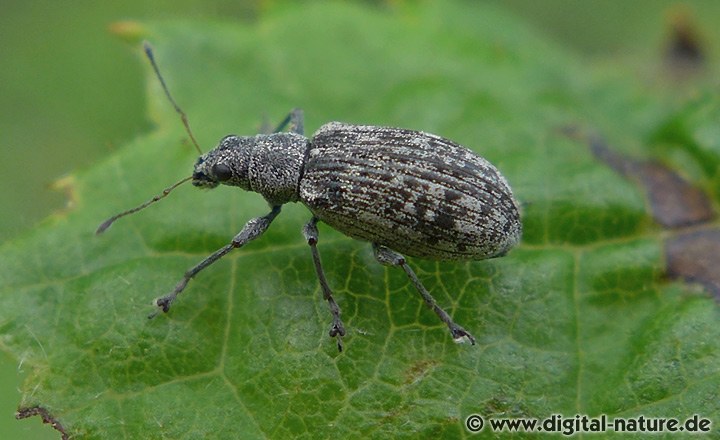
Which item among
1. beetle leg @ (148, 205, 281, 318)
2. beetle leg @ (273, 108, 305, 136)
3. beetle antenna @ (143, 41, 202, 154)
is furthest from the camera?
beetle leg @ (273, 108, 305, 136)

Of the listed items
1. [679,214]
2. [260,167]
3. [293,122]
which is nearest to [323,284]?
[260,167]

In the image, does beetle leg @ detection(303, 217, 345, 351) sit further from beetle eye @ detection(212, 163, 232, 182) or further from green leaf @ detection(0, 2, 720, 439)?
beetle eye @ detection(212, 163, 232, 182)

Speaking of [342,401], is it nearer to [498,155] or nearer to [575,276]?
[575,276]

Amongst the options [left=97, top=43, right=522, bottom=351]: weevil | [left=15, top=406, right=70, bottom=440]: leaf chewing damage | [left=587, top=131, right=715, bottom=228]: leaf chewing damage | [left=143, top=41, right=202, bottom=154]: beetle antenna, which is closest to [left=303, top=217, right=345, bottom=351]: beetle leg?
[left=97, top=43, right=522, bottom=351]: weevil

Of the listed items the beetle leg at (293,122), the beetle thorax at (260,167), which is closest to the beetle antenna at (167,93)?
the beetle thorax at (260,167)

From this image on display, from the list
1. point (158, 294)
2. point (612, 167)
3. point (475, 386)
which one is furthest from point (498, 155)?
point (158, 294)

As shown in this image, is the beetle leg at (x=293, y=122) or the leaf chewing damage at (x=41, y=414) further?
the beetle leg at (x=293, y=122)

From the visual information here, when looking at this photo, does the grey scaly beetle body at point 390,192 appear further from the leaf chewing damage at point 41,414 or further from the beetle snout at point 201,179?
the leaf chewing damage at point 41,414
